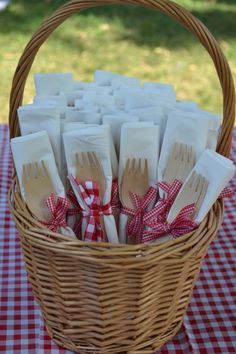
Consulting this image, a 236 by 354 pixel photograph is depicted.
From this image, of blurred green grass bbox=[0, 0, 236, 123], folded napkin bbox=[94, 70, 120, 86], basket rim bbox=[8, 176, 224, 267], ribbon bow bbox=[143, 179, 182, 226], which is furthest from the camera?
blurred green grass bbox=[0, 0, 236, 123]

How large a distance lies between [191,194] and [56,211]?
17 centimetres

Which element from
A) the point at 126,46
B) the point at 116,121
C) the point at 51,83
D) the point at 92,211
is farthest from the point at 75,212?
the point at 126,46

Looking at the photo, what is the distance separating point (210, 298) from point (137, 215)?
0.21 metres

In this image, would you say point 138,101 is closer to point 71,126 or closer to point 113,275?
point 71,126

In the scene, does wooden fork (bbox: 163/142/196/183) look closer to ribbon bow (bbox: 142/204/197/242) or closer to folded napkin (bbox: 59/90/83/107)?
ribbon bow (bbox: 142/204/197/242)

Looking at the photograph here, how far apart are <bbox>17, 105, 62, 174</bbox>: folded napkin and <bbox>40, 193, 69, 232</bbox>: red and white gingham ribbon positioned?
0.07 m

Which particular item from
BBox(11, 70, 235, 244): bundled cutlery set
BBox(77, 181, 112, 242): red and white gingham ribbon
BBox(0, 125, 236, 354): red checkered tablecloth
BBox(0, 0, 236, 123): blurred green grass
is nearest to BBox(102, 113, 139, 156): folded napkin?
BBox(11, 70, 235, 244): bundled cutlery set

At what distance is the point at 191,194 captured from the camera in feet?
2.19

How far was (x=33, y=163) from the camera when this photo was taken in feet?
2.23

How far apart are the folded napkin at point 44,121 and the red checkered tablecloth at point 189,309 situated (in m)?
0.22

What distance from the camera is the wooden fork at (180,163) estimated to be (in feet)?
2.30

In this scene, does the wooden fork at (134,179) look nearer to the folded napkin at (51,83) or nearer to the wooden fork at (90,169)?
the wooden fork at (90,169)

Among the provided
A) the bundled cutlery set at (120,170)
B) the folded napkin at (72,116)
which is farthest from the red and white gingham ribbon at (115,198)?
the folded napkin at (72,116)

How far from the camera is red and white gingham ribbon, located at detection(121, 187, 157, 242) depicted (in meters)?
0.69
